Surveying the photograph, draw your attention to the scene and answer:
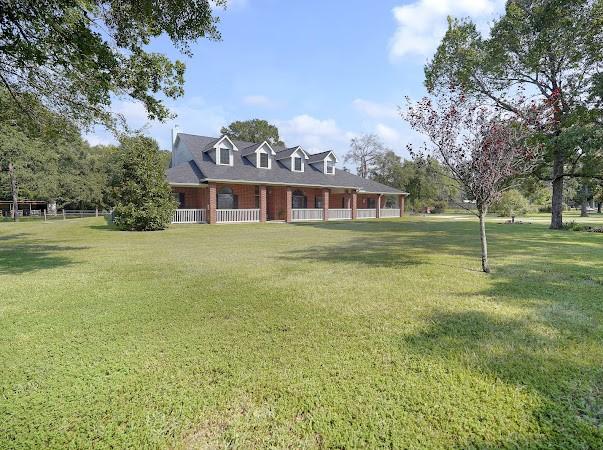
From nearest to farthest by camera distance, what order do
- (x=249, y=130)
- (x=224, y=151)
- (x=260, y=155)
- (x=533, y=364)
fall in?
(x=533, y=364) < (x=224, y=151) < (x=260, y=155) < (x=249, y=130)

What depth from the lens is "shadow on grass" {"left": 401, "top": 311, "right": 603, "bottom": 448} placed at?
2219mm

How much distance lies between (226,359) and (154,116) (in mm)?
6959

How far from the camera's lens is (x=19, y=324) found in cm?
397

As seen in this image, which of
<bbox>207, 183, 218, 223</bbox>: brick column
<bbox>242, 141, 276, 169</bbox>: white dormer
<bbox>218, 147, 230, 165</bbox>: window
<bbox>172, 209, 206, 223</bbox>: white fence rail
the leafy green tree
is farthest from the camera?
the leafy green tree

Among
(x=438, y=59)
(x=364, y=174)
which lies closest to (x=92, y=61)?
(x=438, y=59)

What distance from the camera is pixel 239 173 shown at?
78.7ft

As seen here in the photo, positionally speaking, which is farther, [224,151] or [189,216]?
[224,151]

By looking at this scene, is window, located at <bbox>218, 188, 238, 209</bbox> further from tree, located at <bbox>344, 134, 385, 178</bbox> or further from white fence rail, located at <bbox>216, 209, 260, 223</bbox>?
tree, located at <bbox>344, 134, 385, 178</bbox>

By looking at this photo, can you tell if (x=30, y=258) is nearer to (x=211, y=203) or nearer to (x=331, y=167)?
(x=211, y=203)

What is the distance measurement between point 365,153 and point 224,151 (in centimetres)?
3323

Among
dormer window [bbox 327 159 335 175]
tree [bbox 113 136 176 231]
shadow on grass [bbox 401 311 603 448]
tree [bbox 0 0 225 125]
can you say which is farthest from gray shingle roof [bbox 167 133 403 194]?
shadow on grass [bbox 401 311 603 448]

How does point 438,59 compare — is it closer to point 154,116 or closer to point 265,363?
point 154,116

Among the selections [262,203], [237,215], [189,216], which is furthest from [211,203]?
[262,203]

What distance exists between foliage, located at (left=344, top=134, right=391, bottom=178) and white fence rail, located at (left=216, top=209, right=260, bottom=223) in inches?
1284
